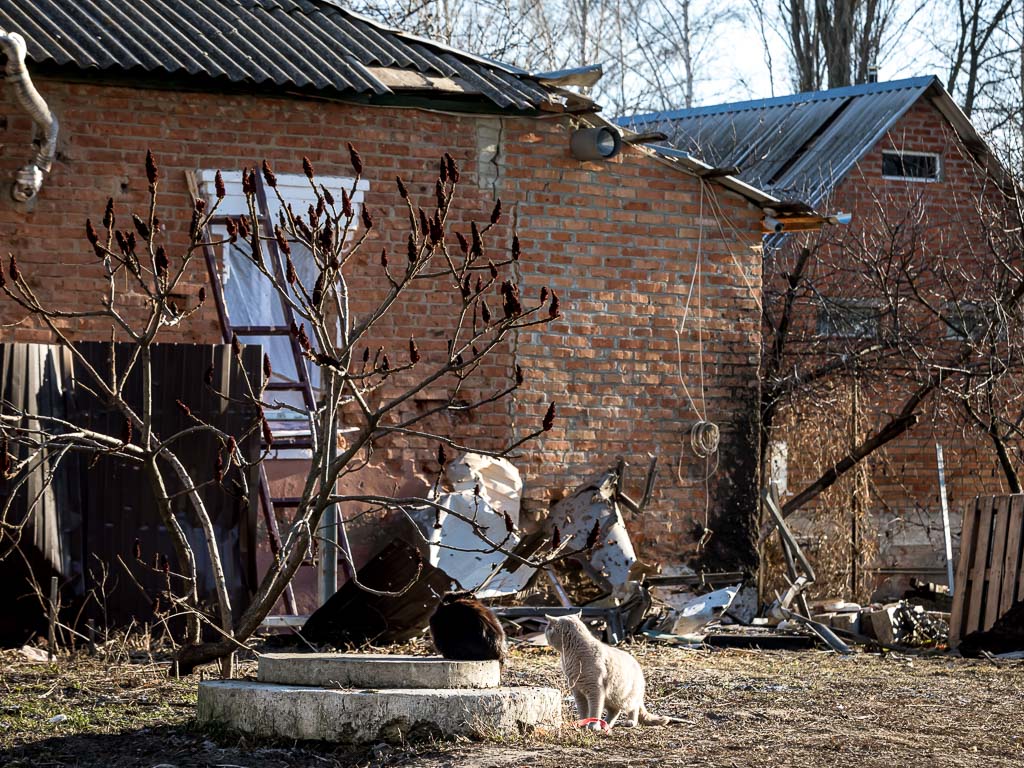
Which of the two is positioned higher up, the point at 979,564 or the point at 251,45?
the point at 251,45

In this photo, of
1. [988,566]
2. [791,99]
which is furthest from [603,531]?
Answer: [791,99]

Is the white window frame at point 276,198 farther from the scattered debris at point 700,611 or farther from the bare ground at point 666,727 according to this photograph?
the bare ground at point 666,727

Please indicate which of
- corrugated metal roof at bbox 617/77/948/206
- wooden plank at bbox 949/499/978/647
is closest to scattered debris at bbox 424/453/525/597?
wooden plank at bbox 949/499/978/647

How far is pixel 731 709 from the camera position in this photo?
652 centimetres

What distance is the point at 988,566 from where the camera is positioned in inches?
395

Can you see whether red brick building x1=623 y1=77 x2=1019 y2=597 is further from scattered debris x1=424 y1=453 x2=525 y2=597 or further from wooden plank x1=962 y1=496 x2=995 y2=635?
scattered debris x1=424 y1=453 x2=525 y2=597

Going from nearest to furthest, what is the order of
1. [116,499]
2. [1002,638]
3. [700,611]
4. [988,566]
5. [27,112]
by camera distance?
[116,499], [27,112], [1002,638], [700,611], [988,566]

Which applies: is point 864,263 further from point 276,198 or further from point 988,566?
point 276,198

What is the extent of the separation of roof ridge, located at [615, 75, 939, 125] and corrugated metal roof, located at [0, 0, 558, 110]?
25.9ft

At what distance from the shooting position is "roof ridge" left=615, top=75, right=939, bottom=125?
1661 centimetres

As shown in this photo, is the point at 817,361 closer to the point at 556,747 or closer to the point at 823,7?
the point at 556,747

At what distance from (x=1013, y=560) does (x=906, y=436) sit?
14.6 feet

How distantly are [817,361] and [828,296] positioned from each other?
123 cm

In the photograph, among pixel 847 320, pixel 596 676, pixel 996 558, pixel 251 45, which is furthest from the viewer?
pixel 847 320
